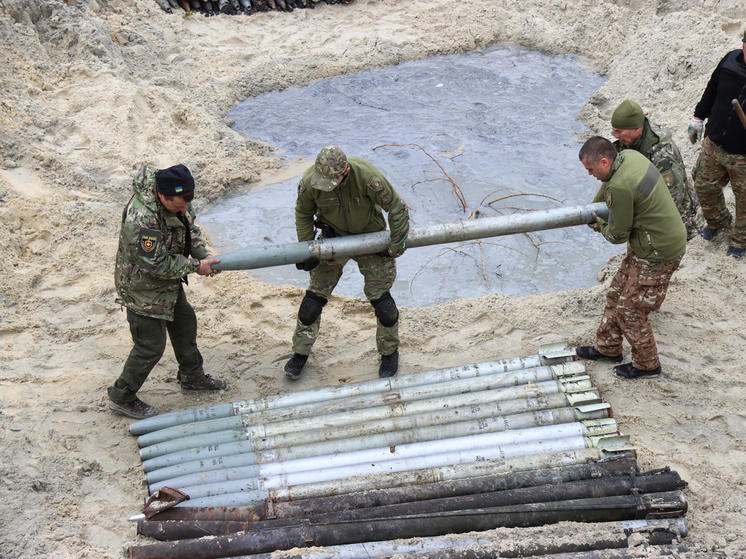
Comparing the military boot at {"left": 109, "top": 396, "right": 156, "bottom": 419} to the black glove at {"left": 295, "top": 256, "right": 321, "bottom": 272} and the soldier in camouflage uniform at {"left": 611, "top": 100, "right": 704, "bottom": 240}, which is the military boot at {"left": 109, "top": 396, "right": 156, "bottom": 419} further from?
the soldier in camouflage uniform at {"left": 611, "top": 100, "right": 704, "bottom": 240}

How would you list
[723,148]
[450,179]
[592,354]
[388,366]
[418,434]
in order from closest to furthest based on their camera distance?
[418,434] → [592,354] → [388,366] → [723,148] → [450,179]

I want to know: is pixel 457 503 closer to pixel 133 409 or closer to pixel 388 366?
pixel 388 366

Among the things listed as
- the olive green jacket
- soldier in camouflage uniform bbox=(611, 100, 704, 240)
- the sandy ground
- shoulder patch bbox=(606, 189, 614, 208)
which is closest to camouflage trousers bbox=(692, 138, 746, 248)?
the sandy ground

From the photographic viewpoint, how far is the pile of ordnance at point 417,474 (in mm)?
3684

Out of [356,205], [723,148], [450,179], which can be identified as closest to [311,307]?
[356,205]

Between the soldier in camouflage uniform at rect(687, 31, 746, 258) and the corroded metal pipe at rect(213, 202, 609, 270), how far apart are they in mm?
1732

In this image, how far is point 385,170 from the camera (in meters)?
9.02

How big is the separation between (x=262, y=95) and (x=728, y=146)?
7802 millimetres

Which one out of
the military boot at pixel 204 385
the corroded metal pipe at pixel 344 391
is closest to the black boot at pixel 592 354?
the corroded metal pipe at pixel 344 391

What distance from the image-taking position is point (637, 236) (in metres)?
4.81

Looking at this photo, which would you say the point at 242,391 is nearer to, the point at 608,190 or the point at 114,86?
the point at 608,190

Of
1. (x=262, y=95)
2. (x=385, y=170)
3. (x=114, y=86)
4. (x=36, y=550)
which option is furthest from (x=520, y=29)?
(x=36, y=550)

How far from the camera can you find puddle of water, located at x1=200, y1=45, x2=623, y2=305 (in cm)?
723

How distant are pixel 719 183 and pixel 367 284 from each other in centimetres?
356
